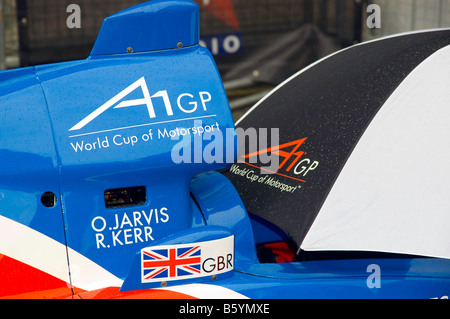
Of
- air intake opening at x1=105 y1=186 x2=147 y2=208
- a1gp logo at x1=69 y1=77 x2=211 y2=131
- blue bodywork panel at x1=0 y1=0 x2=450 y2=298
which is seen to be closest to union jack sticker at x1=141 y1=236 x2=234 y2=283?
blue bodywork panel at x1=0 y1=0 x2=450 y2=298

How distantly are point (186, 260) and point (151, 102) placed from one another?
493 mm

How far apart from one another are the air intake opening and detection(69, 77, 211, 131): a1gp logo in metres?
0.23

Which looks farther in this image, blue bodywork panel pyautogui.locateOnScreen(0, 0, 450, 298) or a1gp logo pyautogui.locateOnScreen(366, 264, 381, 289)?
a1gp logo pyautogui.locateOnScreen(366, 264, 381, 289)

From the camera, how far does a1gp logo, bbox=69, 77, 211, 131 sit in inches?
86.4

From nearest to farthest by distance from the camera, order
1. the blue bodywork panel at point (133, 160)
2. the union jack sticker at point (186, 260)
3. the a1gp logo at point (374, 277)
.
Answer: the blue bodywork panel at point (133, 160) < the union jack sticker at point (186, 260) < the a1gp logo at point (374, 277)

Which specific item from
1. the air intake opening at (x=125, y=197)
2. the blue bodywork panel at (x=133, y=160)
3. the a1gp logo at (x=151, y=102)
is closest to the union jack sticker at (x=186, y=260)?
the blue bodywork panel at (x=133, y=160)

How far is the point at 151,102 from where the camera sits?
2.23 meters

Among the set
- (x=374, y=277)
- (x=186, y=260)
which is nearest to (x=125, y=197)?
(x=186, y=260)

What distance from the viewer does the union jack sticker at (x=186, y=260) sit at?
2.21m

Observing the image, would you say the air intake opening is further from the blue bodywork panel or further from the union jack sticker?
the union jack sticker

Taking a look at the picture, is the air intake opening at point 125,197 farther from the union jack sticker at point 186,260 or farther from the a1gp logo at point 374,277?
the a1gp logo at point 374,277

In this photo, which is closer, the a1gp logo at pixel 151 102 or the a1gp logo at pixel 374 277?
the a1gp logo at pixel 151 102

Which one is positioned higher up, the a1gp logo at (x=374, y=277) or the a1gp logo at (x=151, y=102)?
the a1gp logo at (x=151, y=102)

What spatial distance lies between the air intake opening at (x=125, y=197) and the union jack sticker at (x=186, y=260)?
6.0 inches
